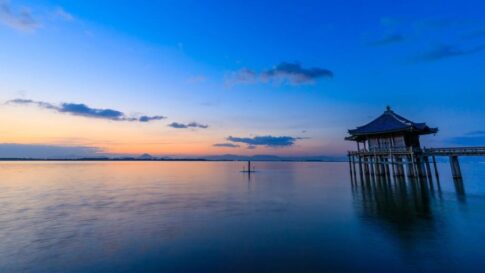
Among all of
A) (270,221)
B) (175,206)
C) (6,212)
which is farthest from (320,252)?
(6,212)

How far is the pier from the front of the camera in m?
32.6

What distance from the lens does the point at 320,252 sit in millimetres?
11125

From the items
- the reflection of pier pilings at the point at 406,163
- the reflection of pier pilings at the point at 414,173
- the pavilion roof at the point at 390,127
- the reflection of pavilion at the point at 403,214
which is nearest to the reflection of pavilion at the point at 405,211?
the reflection of pavilion at the point at 403,214

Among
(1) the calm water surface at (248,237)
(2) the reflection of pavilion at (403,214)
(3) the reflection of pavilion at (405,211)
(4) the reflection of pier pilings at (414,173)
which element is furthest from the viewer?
(4) the reflection of pier pilings at (414,173)

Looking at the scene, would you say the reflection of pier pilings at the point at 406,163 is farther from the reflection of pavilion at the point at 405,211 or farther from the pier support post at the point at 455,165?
the reflection of pavilion at the point at 405,211

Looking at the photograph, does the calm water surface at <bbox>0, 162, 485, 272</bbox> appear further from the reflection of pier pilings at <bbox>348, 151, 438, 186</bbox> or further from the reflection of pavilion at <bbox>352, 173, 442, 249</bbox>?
the reflection of pier pilings at <bbox>348, 151, 438, 186</bbox>

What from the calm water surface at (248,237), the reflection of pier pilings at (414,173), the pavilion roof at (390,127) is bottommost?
the calm water surface at (248,237)

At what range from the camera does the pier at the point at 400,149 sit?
32.6 m

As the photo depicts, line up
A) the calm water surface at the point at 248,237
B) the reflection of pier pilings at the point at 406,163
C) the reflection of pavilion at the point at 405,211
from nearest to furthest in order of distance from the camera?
the calm water surface at the point at 248,237, the reflection of pavilion at the point at 405,211, the reflection of pier pilings at the point at 406,163

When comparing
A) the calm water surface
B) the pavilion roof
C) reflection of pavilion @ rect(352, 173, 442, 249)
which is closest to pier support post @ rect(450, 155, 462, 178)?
the pavilion roof

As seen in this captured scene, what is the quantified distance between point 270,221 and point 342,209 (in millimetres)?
6827

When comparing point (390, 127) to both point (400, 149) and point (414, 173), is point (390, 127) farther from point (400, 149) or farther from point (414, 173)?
point (414, 173)

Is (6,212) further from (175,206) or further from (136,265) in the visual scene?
(136,265)

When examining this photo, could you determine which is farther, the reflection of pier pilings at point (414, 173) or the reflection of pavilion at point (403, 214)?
the reflection of pier pilings at point (414, 173)
